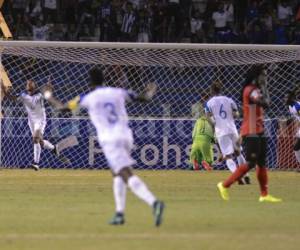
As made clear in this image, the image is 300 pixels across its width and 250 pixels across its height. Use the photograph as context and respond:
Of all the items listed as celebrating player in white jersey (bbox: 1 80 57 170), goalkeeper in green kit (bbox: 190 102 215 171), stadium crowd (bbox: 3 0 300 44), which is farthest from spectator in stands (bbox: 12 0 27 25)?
goalkeeper in green kit (bbox: 190 102 215 171)

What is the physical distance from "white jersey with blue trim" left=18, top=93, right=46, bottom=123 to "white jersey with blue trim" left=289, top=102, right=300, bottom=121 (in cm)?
690

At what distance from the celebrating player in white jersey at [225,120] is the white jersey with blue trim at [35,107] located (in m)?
5.95

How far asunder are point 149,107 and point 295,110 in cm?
413

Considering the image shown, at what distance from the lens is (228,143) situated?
2180 centimetres

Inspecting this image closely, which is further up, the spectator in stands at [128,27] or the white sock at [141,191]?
the spectator in stands at [128,27]

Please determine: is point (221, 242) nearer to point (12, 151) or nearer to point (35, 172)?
point (35, 172)

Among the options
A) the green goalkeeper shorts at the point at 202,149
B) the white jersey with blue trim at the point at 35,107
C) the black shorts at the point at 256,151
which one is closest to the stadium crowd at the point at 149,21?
the white jersey with blue trim at the point at 35,107

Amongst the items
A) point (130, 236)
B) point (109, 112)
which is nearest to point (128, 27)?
point (109, 112)

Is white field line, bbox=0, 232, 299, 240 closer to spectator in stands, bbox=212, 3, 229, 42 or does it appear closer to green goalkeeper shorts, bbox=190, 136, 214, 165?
green goalkeeper shorts, bbox=190, 136, 214, 165

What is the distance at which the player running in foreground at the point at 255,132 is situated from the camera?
16.3m

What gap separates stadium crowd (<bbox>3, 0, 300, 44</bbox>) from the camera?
3212 centimetres

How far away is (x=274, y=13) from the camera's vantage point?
33312mm

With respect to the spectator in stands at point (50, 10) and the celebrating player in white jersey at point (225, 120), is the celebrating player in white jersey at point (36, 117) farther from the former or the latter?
the spectator in stands at point (50, 10)

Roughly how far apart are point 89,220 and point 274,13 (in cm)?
2105
